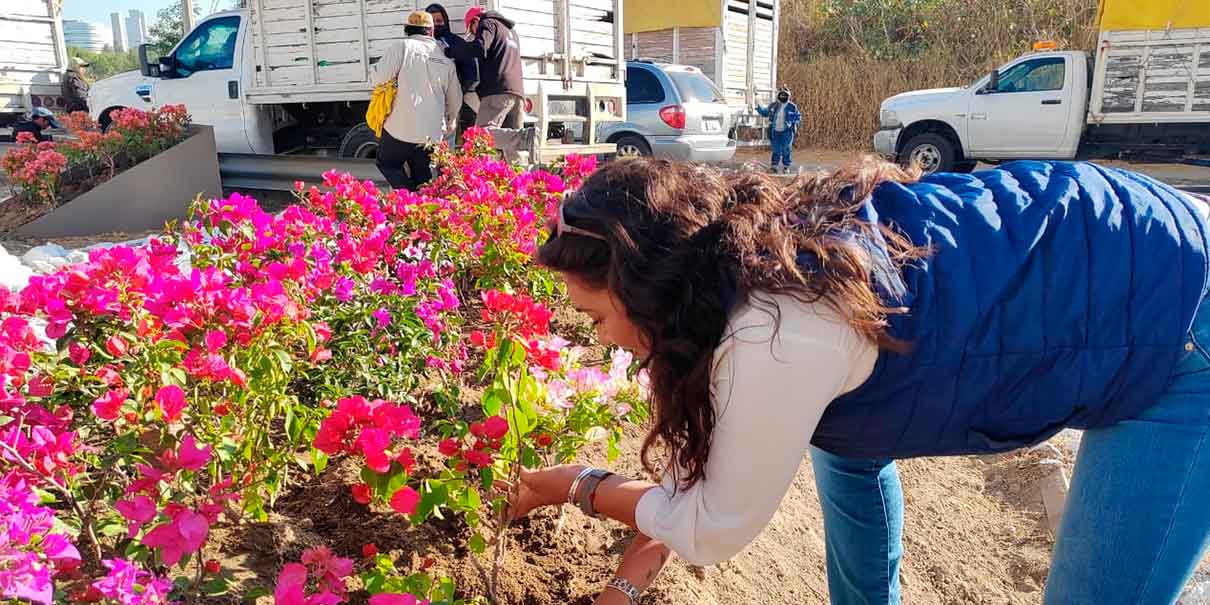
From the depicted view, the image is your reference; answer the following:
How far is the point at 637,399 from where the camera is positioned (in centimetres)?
191

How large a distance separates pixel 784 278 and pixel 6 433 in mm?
1287

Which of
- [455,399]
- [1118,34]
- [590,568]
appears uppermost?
[1118,34]

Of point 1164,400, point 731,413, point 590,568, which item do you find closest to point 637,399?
point 590,568

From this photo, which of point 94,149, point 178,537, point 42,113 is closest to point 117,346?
point 178,537

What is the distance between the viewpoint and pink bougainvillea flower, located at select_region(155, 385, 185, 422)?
143 centimetres

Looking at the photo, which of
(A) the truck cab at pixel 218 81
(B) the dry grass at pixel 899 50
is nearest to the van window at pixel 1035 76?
(B) the dry grass at pixel 899 50

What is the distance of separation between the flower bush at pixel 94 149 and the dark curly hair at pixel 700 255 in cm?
694

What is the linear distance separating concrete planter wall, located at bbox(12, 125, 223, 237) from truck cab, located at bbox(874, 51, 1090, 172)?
8.40m

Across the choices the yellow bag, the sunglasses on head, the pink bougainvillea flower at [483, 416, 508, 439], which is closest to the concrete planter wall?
the yellow bag

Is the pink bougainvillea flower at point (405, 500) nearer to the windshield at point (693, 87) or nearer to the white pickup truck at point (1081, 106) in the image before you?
the windshield at point (693, 87)

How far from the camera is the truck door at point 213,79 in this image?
29.1 feet

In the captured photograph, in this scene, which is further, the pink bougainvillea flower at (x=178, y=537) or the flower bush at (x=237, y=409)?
the flower bush at (x=237, y=409)

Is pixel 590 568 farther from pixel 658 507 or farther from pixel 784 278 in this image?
pixel 784 278

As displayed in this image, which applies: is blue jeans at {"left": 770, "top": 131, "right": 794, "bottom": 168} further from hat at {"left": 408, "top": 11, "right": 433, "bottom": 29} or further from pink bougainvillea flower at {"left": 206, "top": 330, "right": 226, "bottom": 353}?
pink bougainvillea flower at {"left": 206, "top": 330, "right": 226, "bottom": 353}
